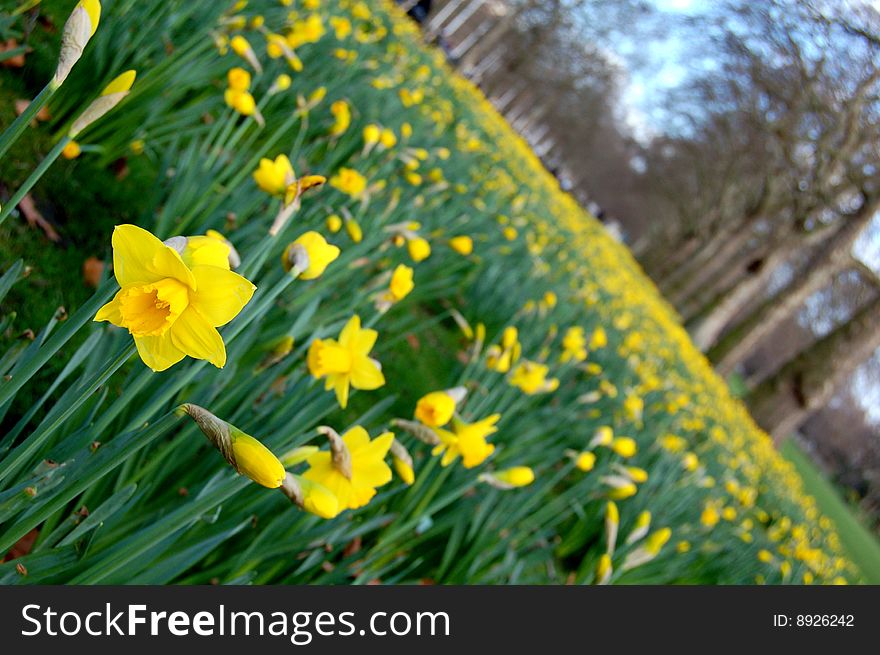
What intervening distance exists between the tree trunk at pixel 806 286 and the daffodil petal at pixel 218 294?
1371 cm

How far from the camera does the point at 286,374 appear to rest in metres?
1.32

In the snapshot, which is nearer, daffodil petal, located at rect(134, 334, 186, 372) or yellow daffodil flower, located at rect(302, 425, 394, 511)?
daffodil petal, located at rect(134, 334, 186, 372)

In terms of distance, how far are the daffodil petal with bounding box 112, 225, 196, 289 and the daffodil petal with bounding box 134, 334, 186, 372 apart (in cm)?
6

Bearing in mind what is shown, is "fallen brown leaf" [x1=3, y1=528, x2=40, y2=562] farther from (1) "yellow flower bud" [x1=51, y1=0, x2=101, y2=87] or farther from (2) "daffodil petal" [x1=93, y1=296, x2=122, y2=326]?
(1) "yellow flower bud" [x1=51, y1=0, x2=101, y2=87]

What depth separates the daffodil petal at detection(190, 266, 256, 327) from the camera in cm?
56

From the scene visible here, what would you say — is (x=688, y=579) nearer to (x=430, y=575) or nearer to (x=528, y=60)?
(x=430, y=575)

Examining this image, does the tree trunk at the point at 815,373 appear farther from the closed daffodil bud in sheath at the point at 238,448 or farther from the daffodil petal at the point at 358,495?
the closed daffodil bud in sheath at the point at 238,448

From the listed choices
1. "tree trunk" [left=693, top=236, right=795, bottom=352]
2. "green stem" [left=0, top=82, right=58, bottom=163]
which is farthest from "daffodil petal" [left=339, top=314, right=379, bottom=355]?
"tree trunk" [left=693, top=236, right=795, bottom=352]

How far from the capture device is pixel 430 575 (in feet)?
5.18

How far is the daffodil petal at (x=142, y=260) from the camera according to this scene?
1.83 ft

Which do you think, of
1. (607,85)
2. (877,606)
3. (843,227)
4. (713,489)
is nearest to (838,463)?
(607,85)

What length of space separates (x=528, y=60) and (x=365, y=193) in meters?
23.6

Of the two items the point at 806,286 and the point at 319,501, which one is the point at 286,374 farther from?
the point at 806,286

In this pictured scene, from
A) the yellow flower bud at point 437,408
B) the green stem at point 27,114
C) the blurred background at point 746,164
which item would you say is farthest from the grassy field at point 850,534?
the green stem at point 27,114
